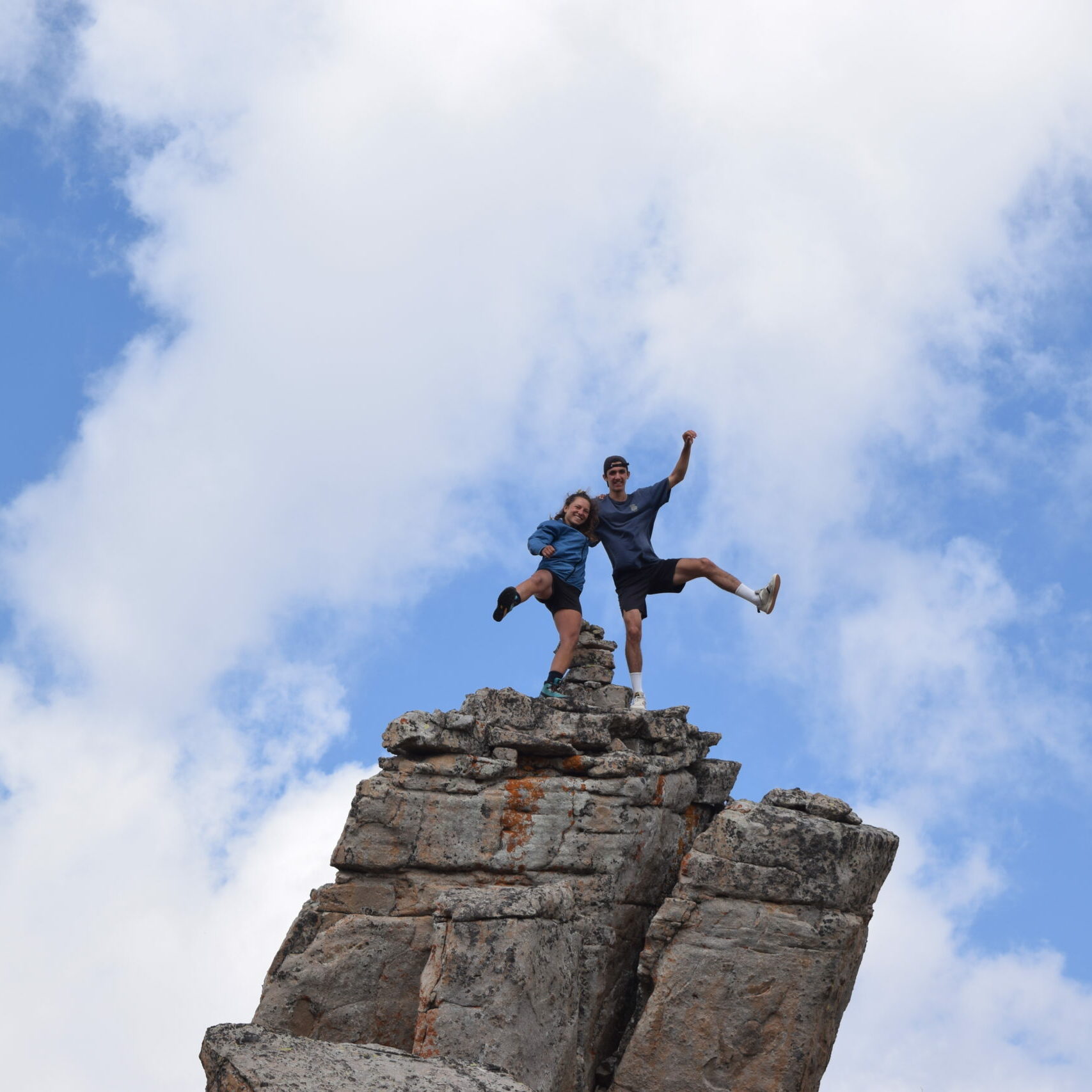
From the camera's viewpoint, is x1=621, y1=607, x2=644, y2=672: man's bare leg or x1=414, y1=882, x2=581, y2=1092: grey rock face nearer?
x1=414, y1=882, x2=581, y2=1092: grey rock face

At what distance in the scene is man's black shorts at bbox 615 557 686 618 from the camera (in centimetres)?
1808

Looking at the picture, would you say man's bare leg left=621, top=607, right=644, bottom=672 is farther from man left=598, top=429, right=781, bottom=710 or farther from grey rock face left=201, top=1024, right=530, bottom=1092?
grey rock face left=201, top=1024, right=530, bottom=1092

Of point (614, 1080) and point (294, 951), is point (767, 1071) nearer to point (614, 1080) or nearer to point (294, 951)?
point (614, 1080)

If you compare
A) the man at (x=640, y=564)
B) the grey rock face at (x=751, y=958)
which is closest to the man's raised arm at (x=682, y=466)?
the man at (x=640, y=564)

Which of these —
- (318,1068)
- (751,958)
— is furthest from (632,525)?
(318,1068)

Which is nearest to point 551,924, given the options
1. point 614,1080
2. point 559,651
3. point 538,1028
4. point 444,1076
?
point 538,1028

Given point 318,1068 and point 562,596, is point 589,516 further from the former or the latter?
point 318,1068

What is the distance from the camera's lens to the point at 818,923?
50.9 ft

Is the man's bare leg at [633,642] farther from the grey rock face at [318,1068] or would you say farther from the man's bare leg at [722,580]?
the grey rock face at [318,1068]

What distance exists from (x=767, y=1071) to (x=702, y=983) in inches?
47.0

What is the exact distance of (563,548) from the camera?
18.2m

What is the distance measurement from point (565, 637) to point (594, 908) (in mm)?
3714

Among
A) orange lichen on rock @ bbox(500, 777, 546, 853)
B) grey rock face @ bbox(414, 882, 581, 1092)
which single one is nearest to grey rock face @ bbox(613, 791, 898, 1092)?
grey rock face @ bbox(414, 882, 581, 1092)

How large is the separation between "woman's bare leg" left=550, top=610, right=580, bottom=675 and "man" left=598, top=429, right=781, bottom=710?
0.63 m
